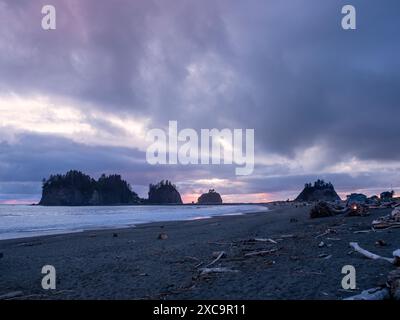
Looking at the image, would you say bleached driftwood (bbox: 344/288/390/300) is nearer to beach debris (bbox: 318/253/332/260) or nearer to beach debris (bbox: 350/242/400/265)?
beach debris (bbox: 350/242/400/265)

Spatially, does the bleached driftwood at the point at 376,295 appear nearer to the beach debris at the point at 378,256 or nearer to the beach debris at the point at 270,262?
the beach debris at the point at 378,256

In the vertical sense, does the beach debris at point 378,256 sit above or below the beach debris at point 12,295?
above

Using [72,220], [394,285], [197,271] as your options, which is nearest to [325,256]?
[197,271]

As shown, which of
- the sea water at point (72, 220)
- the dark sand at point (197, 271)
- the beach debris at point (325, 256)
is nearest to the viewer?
the dark sand at point (197, 271)

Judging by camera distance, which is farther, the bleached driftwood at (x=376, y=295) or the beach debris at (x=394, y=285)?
the bleached driftwood at (x=376, y=295)

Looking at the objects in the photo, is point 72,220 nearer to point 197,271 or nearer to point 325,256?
point 197,271

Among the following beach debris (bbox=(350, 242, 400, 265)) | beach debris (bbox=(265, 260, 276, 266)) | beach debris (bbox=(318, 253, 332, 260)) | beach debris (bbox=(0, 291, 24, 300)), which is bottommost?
beach debris (bbox=(0, 291, 24, 300))

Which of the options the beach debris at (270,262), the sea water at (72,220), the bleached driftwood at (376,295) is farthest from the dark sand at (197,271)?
the sea water at (72,220)

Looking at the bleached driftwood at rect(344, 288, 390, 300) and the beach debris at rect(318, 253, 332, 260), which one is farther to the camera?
the beach debris at rect(318, 253, 332, 260)

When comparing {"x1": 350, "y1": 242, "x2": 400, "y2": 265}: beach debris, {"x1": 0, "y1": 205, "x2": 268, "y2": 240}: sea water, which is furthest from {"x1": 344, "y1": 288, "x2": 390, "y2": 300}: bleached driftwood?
{"x1": 0, "y1": 205, "x2": 268, "y2": 240}: sea water

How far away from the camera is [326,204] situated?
107 feet
